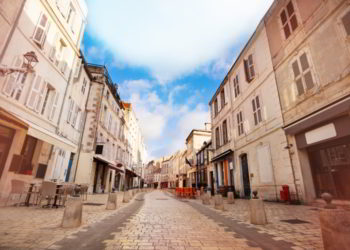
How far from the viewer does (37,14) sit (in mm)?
8484

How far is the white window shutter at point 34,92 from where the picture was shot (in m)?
8.36

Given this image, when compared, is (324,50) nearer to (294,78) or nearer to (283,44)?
(294,78)

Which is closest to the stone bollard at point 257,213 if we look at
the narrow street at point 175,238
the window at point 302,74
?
the narrow street at point 175,238

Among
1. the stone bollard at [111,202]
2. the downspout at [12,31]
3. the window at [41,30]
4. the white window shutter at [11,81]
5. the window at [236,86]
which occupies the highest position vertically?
the window at [236,86]

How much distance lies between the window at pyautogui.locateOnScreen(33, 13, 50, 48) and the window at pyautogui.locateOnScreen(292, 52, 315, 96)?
12.7 metres

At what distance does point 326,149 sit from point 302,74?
351 centimetres

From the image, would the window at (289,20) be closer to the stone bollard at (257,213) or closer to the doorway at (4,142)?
the stone bollard at (257,213)

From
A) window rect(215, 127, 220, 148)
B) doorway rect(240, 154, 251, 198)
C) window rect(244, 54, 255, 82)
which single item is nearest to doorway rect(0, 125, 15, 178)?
doorway rect(240, 154, 251, 198)

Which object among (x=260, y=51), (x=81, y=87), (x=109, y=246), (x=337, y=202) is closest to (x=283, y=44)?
(x=260, y=51)

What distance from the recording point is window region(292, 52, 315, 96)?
7768 mm

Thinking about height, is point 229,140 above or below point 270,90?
below

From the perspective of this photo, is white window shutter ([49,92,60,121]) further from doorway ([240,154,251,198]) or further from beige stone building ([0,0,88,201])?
doorway ([240,154,251,198])

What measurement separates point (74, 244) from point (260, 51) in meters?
13.8

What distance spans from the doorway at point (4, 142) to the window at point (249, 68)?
1440cm
